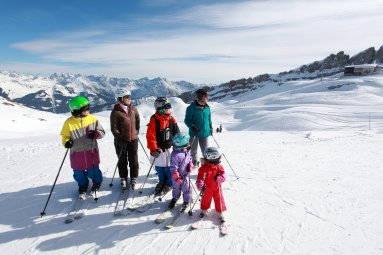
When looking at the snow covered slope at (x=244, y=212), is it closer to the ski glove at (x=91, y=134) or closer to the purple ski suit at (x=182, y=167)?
the purple ski suit at (x=182, y=167)

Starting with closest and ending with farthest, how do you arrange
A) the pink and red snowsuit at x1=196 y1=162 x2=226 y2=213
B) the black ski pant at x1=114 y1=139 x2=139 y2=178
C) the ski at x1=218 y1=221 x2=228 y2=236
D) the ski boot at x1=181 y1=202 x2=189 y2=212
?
the ski at x1=218 y1=221 x2=228 y2=236
the pink and red snowsuit at x1=196 y1=162 x2=226 y2=213
the ski boot at x1=181 y1=202 x2=189 y2=212
the black ski pant at x1=114 y1=139 x2=139 y2=178

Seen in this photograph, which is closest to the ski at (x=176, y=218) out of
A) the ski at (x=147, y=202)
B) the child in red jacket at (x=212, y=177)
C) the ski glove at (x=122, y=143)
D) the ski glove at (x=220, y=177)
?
the child in red jacket at (x=212, y=177)

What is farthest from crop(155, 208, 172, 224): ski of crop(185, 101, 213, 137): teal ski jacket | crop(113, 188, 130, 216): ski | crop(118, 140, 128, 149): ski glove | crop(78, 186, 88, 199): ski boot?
crop(185, 101, 213, 137): teal ski jacket

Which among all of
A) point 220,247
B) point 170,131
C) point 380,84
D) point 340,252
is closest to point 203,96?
point 170,131

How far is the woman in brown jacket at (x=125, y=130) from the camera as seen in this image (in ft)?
24.9

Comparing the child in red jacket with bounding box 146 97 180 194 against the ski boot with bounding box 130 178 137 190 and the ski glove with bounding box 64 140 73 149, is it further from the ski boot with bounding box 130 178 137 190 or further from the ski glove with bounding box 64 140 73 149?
the ski glove with bounding box 64 140 73 149

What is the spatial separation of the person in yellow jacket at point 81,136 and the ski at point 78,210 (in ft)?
0.49

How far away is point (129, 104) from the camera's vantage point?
778 centimetres

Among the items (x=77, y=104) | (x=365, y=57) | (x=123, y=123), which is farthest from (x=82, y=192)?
(x=365, y=57)

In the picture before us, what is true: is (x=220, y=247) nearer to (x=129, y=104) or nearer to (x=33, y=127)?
(x=129, y=104)

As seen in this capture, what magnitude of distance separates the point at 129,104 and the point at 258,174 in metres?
4.87

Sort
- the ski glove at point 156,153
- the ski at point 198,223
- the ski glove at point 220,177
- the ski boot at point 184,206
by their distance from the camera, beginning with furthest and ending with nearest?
the ski glove at point 156,153, the ski boot at point 184,206, the ski glove at point 220,177, the ski at point 198,223

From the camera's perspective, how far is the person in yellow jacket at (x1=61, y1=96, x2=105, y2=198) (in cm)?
714

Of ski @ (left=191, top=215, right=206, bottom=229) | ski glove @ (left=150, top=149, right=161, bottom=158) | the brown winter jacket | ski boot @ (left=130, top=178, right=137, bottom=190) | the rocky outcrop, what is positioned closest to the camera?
ski @ (left=191, top=215, right=206, bottom=229)
